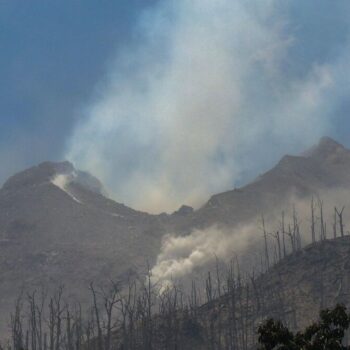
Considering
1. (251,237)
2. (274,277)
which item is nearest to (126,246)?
(251,237)

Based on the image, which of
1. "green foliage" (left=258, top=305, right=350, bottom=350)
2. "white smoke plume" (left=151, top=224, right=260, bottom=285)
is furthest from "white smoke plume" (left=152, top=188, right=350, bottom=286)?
"green foliage" (left=258, top=305, right=350, bottom=350)

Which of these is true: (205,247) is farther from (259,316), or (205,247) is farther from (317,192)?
(259,316)

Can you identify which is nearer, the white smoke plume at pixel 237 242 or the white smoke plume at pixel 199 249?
the white smoke plume at pixel 237 242

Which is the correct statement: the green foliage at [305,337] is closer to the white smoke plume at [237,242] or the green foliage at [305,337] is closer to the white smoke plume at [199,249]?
the white smoke plume at [237,242]

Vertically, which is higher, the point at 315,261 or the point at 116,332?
the point at 315,261

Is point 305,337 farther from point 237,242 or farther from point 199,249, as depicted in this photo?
point 199,249

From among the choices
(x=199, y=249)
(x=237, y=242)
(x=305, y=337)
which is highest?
(x=199, y=249)

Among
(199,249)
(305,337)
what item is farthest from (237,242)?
(305,337)

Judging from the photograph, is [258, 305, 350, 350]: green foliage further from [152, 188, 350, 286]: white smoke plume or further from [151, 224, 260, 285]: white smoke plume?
[151, 224, 260, 285]: white smoke plume

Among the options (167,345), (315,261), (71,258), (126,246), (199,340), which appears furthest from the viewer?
(126,246)

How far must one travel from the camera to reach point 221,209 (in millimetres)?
197250

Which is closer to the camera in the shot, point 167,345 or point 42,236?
point 167,345

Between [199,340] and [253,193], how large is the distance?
117406 mm

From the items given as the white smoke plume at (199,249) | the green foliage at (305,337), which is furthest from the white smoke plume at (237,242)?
the green foliage at (305,337)
